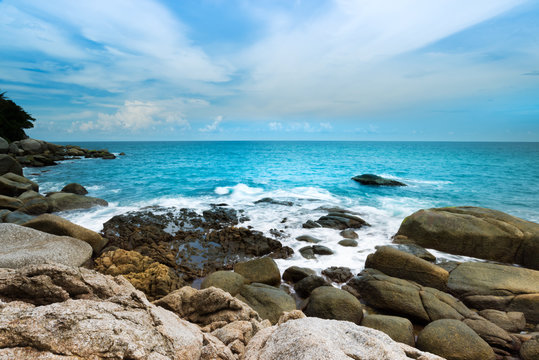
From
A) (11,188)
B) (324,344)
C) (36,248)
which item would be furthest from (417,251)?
(11,188)

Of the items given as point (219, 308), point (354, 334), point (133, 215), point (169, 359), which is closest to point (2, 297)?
point (169, 359)

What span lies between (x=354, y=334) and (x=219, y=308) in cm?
243

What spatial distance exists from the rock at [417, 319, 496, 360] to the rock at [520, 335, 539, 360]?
55cm

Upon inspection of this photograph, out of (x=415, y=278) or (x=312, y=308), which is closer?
(x=312, y=308)

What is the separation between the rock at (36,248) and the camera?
20.1 ft

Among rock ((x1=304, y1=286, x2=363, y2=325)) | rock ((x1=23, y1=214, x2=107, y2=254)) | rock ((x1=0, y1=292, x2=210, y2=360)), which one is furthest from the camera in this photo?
rock ((x1=23, y1=214, x2=107, y2=254))

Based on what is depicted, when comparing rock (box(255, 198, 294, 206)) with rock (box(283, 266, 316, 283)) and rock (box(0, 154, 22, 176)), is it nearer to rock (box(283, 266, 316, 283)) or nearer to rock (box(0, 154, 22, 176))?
rock (box(283, 266, 316, 283))

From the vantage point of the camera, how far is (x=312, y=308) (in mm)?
6289

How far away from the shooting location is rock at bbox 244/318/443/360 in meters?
2.46

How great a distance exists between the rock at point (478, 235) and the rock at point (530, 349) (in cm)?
535

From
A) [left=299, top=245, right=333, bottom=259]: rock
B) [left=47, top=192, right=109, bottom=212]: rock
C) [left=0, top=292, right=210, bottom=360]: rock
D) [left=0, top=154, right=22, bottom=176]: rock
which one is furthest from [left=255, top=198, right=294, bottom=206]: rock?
[left=0, top=154, right=22, bottom=176]: rock

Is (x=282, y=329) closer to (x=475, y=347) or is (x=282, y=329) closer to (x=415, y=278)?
(x=475, y=347)

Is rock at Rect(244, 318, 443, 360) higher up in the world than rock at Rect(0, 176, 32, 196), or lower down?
higher up

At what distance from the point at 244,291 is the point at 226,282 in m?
0.58
